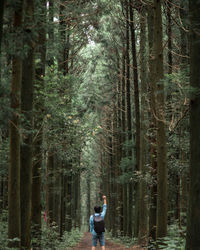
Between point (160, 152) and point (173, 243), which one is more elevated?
point (160, 152)

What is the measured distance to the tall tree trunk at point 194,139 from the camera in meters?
5.59

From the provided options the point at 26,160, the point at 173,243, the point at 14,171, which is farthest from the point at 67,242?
the point at 14,171

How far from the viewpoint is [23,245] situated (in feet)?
27.4

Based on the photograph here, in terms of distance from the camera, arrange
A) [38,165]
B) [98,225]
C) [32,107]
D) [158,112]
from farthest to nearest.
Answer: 1. [38,165]
2. [98,225]
3. [158,112]
4. [32,107]

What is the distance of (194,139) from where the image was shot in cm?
566

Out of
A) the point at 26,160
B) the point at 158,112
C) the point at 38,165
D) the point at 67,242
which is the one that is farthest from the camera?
the point at 67,242

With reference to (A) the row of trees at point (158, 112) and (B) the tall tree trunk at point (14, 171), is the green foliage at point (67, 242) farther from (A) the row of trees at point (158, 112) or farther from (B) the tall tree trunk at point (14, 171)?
(B) the tall tree trunk at point (14, 171)

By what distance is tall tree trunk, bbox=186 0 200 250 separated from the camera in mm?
5590

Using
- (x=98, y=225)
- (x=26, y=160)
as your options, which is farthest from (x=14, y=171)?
(x=98, y=225)

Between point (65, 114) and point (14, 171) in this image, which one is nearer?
point (14, 171)

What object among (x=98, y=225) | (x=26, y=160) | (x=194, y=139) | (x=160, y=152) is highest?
(x=194, y=139)

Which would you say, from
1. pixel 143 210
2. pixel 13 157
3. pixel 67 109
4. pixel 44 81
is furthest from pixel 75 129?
pixel 13 157

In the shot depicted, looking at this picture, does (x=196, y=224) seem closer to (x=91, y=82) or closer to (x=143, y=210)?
(x=143, y=210)

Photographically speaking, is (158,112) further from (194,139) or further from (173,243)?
(194,139)
